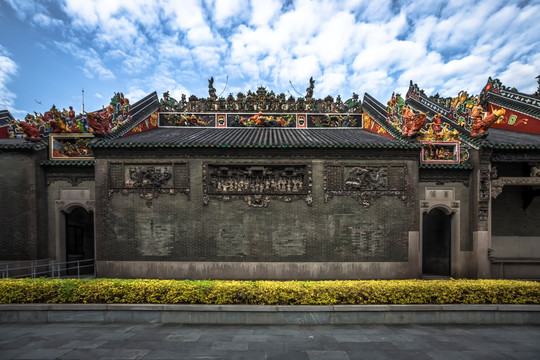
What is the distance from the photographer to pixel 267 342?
18.4 ft

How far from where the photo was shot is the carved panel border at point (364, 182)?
10469 millimetres

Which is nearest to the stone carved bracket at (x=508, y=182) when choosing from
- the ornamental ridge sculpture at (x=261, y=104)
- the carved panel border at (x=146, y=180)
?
the ornamental ridge sculpture at (x=261, y=104)

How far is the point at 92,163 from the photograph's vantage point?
11.0 metres

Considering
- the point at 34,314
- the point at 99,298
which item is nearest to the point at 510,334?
the point at 99,298

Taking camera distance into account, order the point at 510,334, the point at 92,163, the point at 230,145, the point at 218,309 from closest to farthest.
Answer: the point at 510,334
the point at 218,309
the point at 230,145
the point at 92,163

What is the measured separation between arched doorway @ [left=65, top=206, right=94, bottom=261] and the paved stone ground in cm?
685

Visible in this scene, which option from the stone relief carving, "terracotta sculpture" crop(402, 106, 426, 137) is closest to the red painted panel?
"terracotta sculpture" crop(402, 106, 426, 137)

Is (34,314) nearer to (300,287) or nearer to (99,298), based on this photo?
(99,298)

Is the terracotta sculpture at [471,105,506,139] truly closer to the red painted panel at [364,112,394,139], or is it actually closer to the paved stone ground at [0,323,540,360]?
the red painted panel at [364,112,394,139]

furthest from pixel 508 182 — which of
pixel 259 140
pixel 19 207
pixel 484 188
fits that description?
pixel 19 207

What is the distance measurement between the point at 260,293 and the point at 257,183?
4.81 m

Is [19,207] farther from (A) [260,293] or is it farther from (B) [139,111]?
(A) [260,293]

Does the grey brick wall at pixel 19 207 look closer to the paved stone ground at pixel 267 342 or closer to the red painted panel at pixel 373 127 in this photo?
the paved stone ground at pixel 267 342

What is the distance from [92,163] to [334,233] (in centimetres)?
1111
